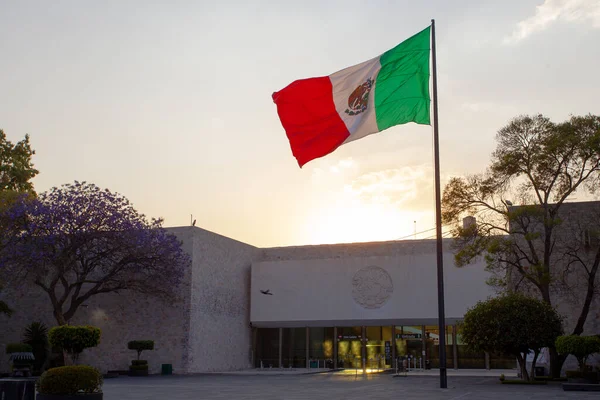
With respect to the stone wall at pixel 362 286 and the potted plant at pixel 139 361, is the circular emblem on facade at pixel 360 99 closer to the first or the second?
the potted plant at pixel 139 361

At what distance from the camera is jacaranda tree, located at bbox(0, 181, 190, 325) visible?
3662 centimetres

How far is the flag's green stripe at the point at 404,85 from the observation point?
750 inches

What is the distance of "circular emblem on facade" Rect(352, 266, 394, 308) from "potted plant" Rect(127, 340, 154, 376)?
1387 cm

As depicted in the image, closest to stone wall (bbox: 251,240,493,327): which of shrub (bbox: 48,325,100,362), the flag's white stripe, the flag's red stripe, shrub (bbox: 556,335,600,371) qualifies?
shrub (bbox: 556,335,600,371)

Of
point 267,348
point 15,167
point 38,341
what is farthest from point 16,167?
point 267,348

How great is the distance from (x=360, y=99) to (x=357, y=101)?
0.34 feet

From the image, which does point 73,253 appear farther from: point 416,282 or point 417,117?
point 417,117

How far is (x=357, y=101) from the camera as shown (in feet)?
63.7

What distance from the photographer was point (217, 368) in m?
43.1

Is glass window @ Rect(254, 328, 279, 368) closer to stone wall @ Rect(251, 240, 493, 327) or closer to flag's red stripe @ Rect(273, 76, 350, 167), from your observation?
stone wall @ Rect(251, 240, 493, 327)

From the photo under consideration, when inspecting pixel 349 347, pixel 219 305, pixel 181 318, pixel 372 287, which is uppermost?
pixel 372 287

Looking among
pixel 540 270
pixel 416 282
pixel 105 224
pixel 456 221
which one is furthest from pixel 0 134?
pixel 540 270

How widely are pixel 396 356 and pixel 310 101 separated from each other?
29.0 metres

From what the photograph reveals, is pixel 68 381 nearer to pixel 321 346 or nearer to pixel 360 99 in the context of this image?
pixel 360 99
